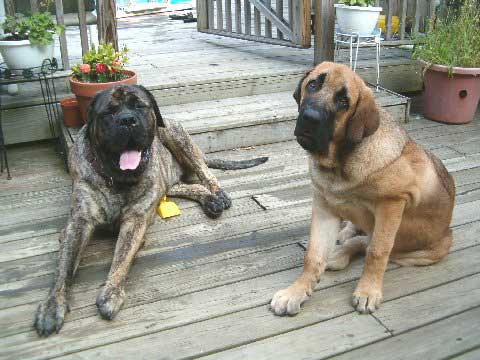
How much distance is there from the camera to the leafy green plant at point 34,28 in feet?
14.3

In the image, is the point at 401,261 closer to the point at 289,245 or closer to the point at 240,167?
the point at 289,245

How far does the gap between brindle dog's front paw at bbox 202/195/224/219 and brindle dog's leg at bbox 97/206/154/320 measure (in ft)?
1.52

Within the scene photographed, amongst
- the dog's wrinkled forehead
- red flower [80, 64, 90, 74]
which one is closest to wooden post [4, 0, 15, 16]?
red flower [80, 64, 90, 74]

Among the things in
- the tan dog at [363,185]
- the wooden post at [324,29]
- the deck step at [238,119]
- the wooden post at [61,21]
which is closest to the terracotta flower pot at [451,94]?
the deck step at [238,119]

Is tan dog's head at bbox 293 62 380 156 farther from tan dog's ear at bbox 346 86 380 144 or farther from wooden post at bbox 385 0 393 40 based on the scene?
wooden post at bbox 385 0 393 40

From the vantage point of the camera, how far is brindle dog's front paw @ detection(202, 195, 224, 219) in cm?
349

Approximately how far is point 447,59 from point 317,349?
373cm

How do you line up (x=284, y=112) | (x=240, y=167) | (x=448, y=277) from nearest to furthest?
(x=448, y=277), (x=240, y=167), (x=284, y=112)

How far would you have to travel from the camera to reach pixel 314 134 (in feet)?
7.50

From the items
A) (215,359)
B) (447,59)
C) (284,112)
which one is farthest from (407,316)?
(447,59)

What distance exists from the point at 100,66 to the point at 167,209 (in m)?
1.33

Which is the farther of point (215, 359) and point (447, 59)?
point (447, 59)

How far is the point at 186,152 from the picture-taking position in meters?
3.92

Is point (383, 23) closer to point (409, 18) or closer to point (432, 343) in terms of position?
point (409, 18)
